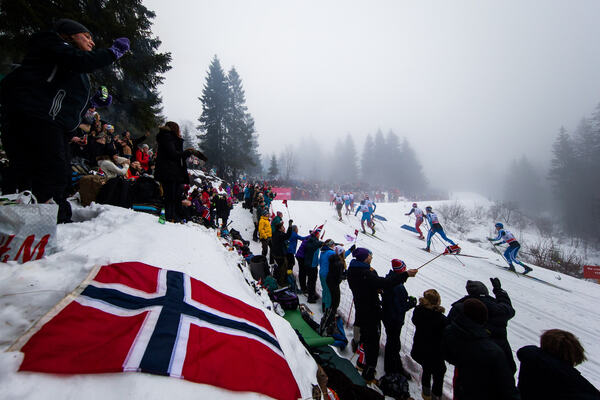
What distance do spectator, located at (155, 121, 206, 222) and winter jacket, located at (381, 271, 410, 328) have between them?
162 inches

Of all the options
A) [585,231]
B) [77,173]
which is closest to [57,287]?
[77,173]

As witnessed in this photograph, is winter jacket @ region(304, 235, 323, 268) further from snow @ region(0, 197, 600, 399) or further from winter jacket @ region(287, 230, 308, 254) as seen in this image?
snow @ region(0, 197, 600, 399)

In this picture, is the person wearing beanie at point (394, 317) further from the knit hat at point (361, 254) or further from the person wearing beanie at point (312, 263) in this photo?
the person wearing beanie at point (312, 263)

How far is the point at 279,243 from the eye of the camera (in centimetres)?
750

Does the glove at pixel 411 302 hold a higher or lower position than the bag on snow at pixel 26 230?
lower

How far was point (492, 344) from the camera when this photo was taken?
2490 millimetres

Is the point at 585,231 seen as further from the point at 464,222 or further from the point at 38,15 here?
the point at 38,15

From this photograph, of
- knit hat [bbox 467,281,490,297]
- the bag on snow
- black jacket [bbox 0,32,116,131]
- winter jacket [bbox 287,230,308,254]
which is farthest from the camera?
winter jacket [bbox 287,230,308,254]

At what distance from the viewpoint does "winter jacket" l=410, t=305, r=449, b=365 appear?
3.50 meters

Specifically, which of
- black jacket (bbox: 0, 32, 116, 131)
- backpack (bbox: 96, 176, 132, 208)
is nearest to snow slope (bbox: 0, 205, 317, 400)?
backpack (bbox: 96, 176, 132, 208)

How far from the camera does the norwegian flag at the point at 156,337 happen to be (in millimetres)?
1098

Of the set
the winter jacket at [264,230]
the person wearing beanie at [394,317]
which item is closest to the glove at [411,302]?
the person wearing beanie at [394,317]

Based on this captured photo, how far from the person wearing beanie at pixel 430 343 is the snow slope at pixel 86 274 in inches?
87.5

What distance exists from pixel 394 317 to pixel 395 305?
0.20m
